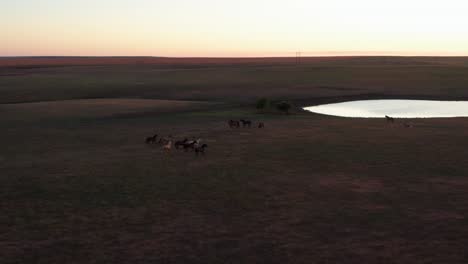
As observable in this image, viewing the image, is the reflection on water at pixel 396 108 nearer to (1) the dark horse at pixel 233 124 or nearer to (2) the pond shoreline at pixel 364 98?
(2) the pond shoreline at pixel 364 98

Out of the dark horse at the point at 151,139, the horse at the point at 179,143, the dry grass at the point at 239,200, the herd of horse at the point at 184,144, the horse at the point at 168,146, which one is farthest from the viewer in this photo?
the dark horse at the point at 151,139

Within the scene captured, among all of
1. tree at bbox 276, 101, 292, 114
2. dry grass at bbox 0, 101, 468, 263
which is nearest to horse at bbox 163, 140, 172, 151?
dry grass at bbox 0, 101, 468, 263

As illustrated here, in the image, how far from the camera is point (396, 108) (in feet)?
208

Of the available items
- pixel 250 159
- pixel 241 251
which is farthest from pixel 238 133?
pixel 241 251

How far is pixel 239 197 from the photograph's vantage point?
19562mm

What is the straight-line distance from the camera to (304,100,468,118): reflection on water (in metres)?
56.0

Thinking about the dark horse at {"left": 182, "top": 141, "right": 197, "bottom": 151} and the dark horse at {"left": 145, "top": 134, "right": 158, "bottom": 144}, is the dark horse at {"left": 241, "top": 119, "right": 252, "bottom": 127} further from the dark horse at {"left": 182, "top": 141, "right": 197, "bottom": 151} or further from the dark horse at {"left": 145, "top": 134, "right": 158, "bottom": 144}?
the dark horse at {"left": 182, "top": 141, "right": 197, "bottom": 151}

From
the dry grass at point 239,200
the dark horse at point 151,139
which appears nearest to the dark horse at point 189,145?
the dry grass at point 239,200

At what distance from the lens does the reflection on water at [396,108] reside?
56.0 metres

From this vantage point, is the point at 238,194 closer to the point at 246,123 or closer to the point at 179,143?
the point at 179,143

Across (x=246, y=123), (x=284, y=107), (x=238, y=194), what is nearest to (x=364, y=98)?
(x=284, y=107)

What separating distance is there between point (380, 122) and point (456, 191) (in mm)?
21703

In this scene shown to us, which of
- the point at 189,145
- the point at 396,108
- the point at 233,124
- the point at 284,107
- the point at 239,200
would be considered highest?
the point at 284,107

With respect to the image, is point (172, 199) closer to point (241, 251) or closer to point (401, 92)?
point (241, 251)
